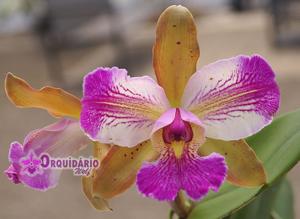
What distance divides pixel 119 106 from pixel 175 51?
0.21 ft

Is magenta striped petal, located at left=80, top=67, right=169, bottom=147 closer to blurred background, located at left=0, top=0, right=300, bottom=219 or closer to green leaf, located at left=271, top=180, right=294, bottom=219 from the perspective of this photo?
green leaf, located at left=271, top=180, right=294, bottom=219

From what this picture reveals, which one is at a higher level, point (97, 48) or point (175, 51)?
point (175, 51)

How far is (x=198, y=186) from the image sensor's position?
0.38 m

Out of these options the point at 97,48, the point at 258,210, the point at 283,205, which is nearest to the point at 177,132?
the point at 258,210

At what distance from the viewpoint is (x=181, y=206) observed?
0.48 metres

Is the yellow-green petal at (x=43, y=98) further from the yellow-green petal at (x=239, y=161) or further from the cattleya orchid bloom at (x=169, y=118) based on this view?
the yellow-green petal at (x=239, y=161)

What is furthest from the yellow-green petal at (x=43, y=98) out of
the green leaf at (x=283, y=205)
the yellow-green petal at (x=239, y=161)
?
the green leaf at (x=283, y=205)

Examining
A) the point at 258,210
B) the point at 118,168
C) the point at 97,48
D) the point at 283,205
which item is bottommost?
the point at 97,48

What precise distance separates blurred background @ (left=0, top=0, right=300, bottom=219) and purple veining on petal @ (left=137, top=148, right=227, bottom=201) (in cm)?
146

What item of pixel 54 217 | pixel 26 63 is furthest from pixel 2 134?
pixel 26 63

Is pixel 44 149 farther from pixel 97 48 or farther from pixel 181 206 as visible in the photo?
pixel 97 48

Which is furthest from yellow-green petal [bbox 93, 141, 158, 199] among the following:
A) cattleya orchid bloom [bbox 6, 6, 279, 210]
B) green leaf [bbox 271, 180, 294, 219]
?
green leaf [bbox 271, 180, 294, 219]

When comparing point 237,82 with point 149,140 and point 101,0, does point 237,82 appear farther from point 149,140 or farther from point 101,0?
point 101,0

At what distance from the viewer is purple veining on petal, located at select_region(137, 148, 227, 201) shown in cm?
38
